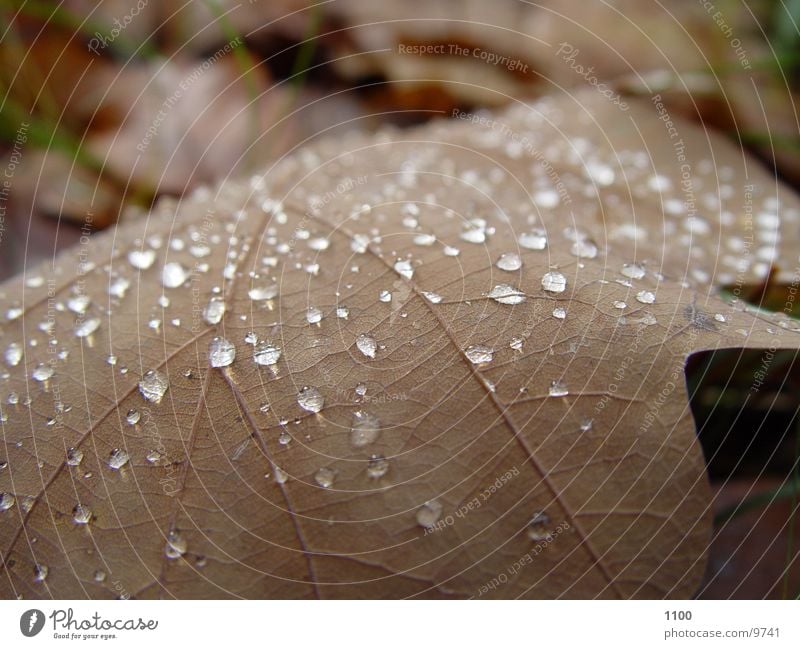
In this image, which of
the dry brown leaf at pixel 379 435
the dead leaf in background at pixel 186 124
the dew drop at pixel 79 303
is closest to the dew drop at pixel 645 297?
the dry brown leaf at pixel 379 435

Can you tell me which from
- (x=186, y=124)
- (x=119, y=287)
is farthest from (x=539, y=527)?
(x=186, y=124)

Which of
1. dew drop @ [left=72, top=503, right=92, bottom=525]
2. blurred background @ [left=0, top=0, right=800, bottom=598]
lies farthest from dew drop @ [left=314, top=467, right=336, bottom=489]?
A: blurred background @ [left=0, top=0, right=800, bottom=598]

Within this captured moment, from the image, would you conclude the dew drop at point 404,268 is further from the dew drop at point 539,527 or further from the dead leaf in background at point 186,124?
the dead leaf in background at point 186,124

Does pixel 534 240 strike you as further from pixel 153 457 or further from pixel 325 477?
pixel 153 457

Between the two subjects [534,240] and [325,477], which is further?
[534,240]

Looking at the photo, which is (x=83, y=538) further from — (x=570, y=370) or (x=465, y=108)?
(x=465, y=108)

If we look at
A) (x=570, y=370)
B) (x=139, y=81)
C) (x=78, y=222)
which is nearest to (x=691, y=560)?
(x=570, y=370)
